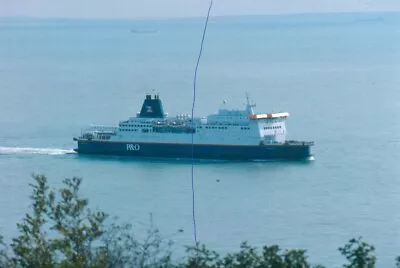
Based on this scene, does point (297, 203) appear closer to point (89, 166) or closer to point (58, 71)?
point (89, 166)

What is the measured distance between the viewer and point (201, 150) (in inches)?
550

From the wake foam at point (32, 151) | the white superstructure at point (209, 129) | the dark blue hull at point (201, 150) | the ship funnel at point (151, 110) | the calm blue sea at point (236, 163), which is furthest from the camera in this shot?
the ship funnel at point (151, 110)

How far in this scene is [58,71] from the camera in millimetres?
28453

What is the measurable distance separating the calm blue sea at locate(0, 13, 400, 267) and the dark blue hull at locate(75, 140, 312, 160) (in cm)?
24

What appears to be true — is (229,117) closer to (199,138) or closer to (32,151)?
(199,138)

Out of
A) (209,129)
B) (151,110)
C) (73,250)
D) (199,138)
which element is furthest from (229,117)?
(73,250)

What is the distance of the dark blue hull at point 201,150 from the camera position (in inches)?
529

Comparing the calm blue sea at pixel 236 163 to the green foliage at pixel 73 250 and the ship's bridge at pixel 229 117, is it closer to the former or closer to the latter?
the ship's bridge at pixel 229 117

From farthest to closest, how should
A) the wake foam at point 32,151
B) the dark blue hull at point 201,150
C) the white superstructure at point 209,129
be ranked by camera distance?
the white superstructure at point 209,129 → the wake foam at point 32,151 → the dark blue hull at point 201,150

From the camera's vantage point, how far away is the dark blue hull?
529 inches

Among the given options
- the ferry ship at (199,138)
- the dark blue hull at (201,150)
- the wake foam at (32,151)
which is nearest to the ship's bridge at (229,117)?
the ferry ship at (199,138)

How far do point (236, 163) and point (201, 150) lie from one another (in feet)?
2.02

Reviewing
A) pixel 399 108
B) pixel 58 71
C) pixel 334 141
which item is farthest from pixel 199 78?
pixel 334 141

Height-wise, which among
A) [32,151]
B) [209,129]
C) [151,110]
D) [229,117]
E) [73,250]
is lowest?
[73,250]
